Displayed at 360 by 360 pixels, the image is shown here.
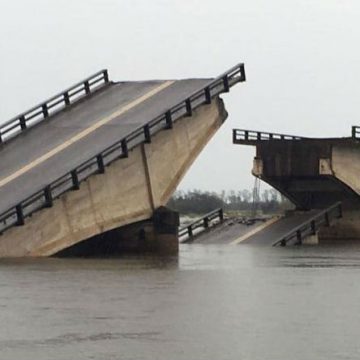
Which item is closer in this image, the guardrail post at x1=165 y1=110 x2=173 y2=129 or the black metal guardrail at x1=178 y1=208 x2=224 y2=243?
the guardrail post at x1=165 y1=110 x2=173 y2=129

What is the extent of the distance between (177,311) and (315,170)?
41.2 meters

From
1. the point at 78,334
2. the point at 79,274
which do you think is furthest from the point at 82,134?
the point at 78,334

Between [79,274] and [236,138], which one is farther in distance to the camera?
[236,138]

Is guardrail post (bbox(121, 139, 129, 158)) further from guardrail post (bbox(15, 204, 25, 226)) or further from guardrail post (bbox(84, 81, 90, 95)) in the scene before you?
guardrail post (bbox(84, 81, 90, 95))

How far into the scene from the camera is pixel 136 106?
172 feet

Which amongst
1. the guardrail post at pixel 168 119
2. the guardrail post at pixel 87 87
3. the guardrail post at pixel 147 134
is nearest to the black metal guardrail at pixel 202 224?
the guardrail post at pixel 87 87

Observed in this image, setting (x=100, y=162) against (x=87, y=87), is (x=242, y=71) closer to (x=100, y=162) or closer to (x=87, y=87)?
(x=87, y=87)

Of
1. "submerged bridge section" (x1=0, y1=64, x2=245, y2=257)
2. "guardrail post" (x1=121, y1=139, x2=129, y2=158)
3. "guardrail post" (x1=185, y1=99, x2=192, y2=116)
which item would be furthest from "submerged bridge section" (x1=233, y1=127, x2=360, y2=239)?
"guardrail post" (x1=121, y1=139, x2=129, y2=158)

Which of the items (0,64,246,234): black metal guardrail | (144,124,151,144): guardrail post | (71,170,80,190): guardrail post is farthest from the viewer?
(144,124,151,144): guardrail post

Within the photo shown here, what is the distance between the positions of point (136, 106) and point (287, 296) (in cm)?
2521

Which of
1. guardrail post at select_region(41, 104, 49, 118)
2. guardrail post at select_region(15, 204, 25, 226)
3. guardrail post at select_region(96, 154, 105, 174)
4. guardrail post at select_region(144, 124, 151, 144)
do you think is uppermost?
guardrail post at select_region(41, 104, 49, 118)

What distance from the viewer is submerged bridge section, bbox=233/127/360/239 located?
65312mm

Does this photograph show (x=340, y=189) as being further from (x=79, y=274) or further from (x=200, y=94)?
(x=79, y=274)

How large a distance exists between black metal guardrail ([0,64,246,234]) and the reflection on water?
2.04m
